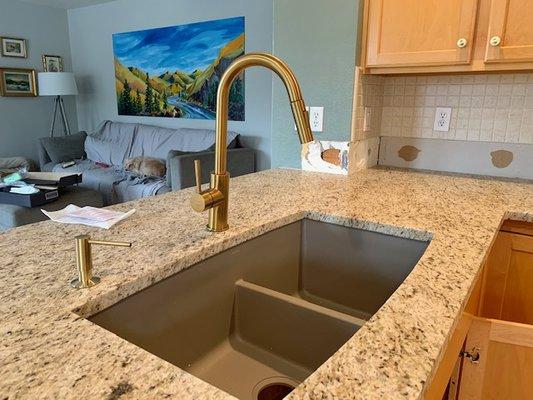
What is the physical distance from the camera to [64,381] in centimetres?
49

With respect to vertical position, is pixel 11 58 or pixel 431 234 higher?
pixel 11 58

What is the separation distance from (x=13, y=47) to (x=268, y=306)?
→ 5.48m

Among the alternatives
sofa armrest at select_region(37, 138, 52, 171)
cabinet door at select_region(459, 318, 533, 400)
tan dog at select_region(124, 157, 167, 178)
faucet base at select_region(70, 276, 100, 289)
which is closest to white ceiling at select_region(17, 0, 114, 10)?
sofa armrest at select_region(37, 138, 52, 171)

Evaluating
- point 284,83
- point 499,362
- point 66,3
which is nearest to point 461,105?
point 499,362

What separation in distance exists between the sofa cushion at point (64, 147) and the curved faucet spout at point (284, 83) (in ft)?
14.9

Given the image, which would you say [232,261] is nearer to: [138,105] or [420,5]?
[420,5]

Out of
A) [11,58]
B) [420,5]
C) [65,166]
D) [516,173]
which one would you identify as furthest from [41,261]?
[11,58]

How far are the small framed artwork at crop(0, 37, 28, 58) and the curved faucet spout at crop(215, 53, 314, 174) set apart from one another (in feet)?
17.1

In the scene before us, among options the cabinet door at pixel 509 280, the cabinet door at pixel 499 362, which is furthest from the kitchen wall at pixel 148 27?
→ the cabinet door at pixel 499 362

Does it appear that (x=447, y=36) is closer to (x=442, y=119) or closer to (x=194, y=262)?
(x=442, y=119)

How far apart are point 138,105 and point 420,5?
4.10 metres

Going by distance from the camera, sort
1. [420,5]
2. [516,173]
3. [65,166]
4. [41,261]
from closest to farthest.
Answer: [41,261] < [420,5] < [516,173] < [65,166]

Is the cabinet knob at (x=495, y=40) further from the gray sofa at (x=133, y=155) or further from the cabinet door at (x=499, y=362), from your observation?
the gray sofa at (x=133, y=155)

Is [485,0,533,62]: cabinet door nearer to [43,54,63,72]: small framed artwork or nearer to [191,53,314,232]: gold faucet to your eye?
[191,53,314,232]: gold faucet
